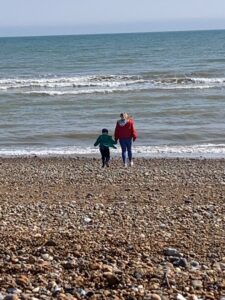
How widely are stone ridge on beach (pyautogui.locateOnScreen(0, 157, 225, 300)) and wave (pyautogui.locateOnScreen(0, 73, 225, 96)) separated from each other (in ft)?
80.1

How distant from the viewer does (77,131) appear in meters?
24.1

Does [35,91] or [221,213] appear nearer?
Result: [221,213]

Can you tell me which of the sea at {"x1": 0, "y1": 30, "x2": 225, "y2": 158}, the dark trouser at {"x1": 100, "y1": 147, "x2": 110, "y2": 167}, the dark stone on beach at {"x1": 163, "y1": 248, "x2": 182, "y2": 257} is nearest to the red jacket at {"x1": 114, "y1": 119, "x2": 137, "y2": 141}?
the dark trouser at {"x1": 100, "y1": 147, "x2": 110, "y2": 167}

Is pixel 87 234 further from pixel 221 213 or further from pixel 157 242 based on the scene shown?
pixel 221 213

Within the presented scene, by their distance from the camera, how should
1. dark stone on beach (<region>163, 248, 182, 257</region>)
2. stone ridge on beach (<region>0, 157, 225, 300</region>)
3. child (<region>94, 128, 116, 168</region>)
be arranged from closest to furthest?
stone ridge on beach (<region>0, 157, 225, 300</region>), dark stone on beach (<region>163, 248, 182, 257</region>), child (<region>94, 128, 116, 168</region>)

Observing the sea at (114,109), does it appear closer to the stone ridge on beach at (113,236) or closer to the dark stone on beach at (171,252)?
the stone ridge on beach at (113,236)

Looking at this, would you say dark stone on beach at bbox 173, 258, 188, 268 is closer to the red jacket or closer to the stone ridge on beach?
the stone ridge on beach

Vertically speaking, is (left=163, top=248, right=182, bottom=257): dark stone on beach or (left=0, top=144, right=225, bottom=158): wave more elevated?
(left=163, top=248, right=182, bottom=257): dark stone on beach

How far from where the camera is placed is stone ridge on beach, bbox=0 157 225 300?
22.3 feet

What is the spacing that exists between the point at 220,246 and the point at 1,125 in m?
18.6

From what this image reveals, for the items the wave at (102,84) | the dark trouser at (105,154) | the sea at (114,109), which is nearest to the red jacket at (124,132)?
the dark trouser at (105,154)

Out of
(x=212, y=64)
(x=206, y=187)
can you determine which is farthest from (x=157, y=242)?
(x=212, y=64)

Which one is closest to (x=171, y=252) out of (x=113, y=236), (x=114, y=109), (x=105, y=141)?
(x=113, y=236)

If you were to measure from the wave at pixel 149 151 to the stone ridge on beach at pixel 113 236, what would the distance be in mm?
4925
